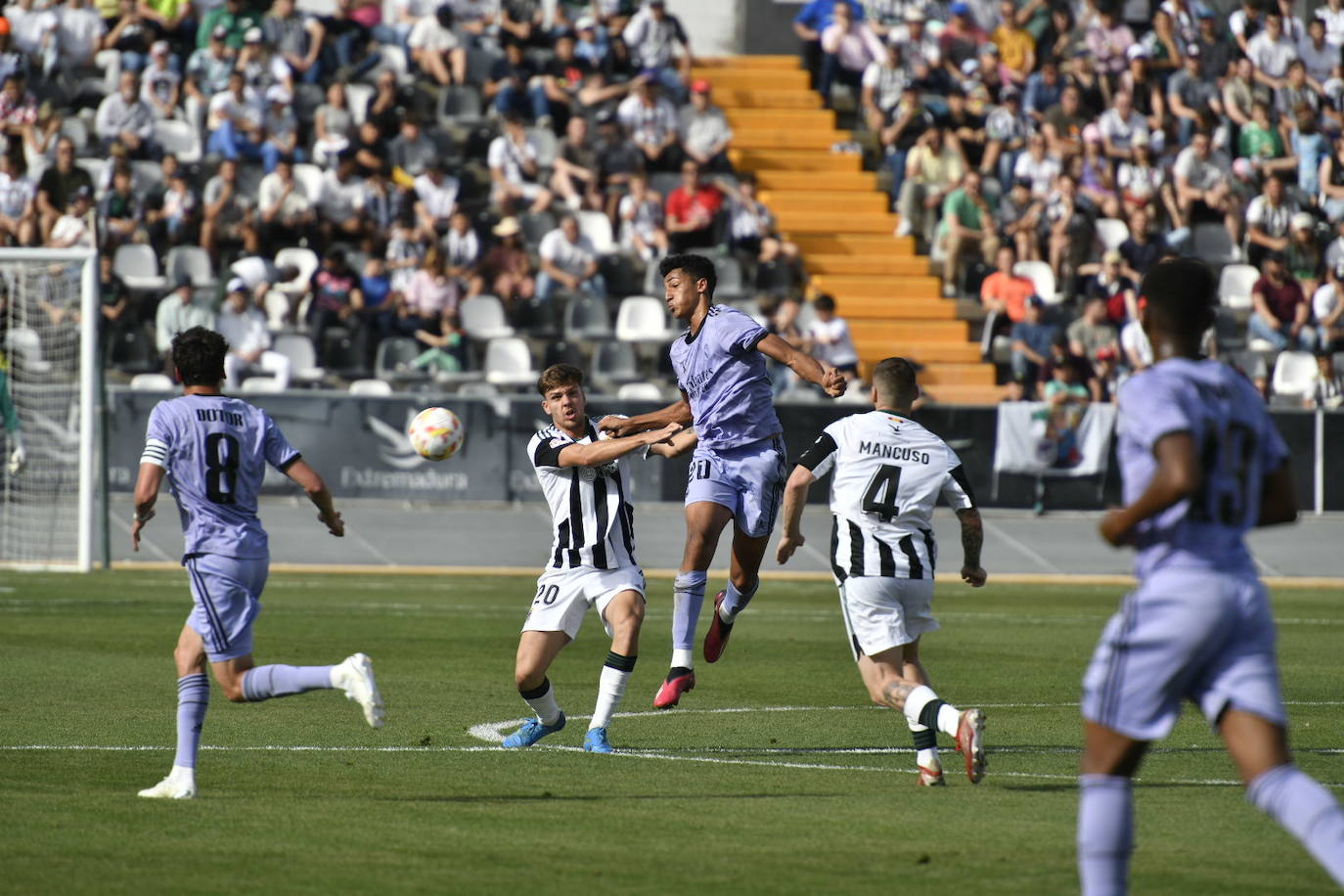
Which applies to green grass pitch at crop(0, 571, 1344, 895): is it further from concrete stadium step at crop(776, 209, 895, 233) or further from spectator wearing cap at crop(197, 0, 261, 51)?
concrete stadium step at crop(776, 209, 895, 233)

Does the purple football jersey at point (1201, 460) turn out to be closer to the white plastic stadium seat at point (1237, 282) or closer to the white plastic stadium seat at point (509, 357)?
the white plastic stadium seat at point (509, 357)

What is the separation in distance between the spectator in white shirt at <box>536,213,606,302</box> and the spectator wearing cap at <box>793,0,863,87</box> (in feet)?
24.8

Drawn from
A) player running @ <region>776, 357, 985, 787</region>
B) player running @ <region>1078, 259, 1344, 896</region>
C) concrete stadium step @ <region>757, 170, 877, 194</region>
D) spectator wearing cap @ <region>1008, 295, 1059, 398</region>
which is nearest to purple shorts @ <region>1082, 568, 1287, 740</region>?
player running @ <region>1078, 259, 1344, 896</region>

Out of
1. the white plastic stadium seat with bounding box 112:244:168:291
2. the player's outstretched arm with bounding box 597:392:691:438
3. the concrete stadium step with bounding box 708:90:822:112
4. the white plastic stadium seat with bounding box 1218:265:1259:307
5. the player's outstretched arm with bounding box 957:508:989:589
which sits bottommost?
the player's outstretched arm with bounding box 957:508:989:589

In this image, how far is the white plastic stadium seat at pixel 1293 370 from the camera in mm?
26984

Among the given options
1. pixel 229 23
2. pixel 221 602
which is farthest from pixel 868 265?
pixel 221 602

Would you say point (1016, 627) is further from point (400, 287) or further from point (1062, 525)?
point (400, 287)

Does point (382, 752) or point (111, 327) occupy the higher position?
point (111, 327)

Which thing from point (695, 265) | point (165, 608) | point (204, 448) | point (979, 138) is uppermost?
point (979, 138)

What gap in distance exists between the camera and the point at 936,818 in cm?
814

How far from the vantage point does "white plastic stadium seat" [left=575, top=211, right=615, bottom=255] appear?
27969mm

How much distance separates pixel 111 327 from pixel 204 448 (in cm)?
1764

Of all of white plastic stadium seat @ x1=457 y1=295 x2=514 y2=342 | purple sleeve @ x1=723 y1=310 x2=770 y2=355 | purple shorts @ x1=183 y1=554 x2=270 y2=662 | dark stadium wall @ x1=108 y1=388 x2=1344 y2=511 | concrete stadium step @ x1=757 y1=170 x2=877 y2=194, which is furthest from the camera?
concrete stadium step @ x1=757 y1=170 x2=877 y2=194

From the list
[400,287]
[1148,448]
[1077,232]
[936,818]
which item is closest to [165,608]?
[400,287]
